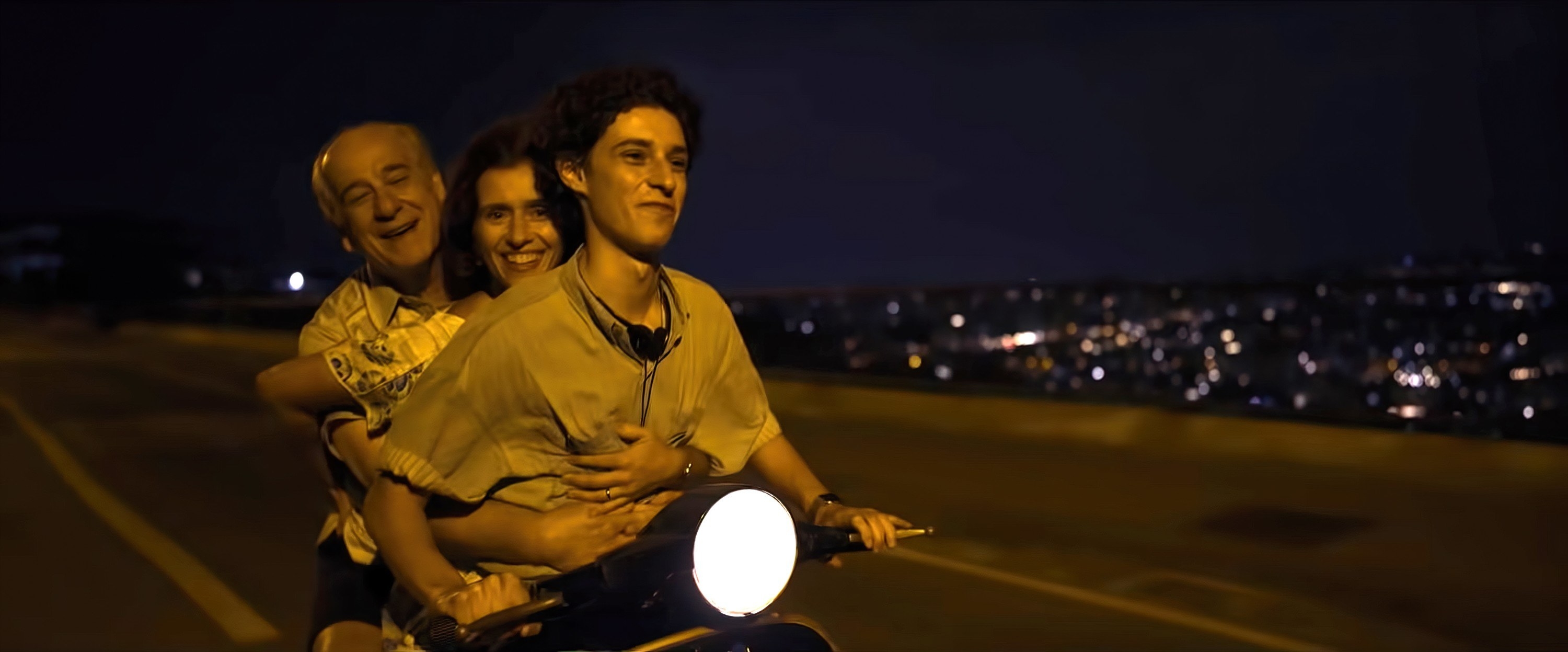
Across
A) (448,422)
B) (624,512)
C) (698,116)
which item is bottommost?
(624,512)

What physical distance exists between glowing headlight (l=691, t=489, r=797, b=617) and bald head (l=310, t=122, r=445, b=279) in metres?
1.11

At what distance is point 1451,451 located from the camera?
31.3 feet

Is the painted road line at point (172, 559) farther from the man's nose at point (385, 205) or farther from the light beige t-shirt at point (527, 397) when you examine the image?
the light beige t-shirt at point (527, 397)

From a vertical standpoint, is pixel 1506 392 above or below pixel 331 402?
below

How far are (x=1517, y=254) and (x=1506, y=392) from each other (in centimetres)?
386

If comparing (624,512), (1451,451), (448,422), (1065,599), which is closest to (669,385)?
(624,512)

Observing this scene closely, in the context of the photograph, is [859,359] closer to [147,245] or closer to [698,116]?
[698,116]

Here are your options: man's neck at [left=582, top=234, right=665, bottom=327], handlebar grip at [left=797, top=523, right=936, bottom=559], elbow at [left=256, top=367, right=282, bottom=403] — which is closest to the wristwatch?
handlebar grip at [left=797, top=523, right=936, bottom=559]

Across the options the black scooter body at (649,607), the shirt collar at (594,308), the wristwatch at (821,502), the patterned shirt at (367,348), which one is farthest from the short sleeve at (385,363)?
the wristwatch at (821,502)

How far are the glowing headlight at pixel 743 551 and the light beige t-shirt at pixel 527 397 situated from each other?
33 centimetres

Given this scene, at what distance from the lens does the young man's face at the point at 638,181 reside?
7.43 feet

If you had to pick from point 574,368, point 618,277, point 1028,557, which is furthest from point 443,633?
point 1028,557

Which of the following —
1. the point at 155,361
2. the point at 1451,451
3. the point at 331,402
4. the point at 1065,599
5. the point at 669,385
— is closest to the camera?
the point at 669,385

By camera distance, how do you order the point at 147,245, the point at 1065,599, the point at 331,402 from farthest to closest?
1. the point at 147,245
2. the point at 1065,599
3. the point at 331,402
